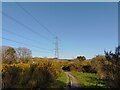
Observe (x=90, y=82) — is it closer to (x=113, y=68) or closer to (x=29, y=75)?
(x=29, y=75)

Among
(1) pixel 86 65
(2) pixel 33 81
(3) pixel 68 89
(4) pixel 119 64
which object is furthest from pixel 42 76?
(1) pixel 86 65

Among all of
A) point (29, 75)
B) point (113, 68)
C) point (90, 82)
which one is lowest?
point (90, 82)

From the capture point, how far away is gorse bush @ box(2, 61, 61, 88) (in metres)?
22.4

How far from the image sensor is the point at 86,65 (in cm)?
6706

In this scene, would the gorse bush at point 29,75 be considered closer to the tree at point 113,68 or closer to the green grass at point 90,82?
the green grass at point 90,82

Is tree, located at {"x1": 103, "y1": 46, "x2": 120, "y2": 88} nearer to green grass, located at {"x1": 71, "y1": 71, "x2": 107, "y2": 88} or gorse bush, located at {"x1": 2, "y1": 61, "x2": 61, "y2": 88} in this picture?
gorse bush, located at {"x1": 2, "y1": 61, "x2": 61, "y2": 88}

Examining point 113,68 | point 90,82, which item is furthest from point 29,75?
point 90,82

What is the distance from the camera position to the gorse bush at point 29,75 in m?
22.4

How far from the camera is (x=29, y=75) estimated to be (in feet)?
80.2

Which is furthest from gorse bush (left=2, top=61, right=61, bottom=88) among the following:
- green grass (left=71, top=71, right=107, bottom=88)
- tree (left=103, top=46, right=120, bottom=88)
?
tree (left=103, top=46, right=120, bottom=88)

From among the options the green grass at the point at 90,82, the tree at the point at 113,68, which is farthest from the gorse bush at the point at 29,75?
the tree at the point at 113,68

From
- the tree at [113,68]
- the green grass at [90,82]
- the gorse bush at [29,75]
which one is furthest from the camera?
the green grass at [90,82]

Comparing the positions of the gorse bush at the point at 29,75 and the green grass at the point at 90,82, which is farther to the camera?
the green grass at the point at 90,82

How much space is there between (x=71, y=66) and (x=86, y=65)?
15.5ft
